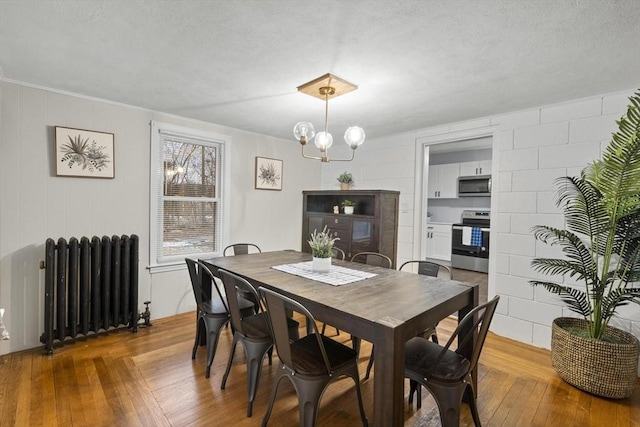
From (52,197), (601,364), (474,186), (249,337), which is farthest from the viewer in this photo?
(474,186)

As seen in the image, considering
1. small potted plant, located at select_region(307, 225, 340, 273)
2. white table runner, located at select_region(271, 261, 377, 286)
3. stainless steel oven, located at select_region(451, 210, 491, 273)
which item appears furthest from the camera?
stainless steel oven, located at select_region(451, 210, 491, 273)

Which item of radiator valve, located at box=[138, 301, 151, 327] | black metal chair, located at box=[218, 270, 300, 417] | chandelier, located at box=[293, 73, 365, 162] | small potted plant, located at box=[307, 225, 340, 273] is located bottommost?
radiator valve, located at box=[138, 301, 151, 327]

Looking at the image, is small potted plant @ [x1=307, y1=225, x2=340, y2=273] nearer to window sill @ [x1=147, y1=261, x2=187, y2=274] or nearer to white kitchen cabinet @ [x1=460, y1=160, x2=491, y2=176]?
window sill @ [x1=147, y1=261, x2=187, y2=274]

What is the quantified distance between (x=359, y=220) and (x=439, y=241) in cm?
321

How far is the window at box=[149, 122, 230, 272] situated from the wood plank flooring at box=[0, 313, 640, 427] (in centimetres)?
116

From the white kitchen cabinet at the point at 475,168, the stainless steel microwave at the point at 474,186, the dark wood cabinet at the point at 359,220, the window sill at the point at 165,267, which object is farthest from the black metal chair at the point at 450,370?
the white kitchen cabinet at the point at 475,168

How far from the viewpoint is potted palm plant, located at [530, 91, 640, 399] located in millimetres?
2012

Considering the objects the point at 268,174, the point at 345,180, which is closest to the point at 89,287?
the point at 268,174

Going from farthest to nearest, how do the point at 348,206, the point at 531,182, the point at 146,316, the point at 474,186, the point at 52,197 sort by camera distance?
the point at 474,186 < the point at 348,206 < the point at 146,316 < the point at 531,182 < the point at 52,197

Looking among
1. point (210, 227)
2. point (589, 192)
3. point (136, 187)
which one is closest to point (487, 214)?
point (589, 192)

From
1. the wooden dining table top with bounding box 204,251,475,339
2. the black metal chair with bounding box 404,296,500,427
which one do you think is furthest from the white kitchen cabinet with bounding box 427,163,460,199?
the black metal chair with bounding box 404,296,500,427

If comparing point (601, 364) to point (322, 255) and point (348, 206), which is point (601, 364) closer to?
point (322, 255)

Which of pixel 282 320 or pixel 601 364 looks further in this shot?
pixel 601 364

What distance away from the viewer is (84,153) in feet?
9.43
